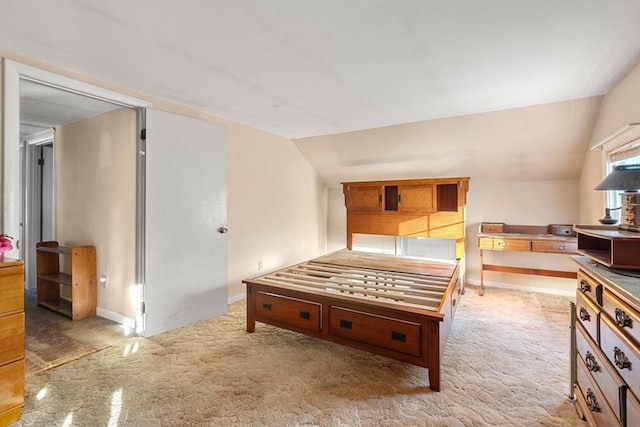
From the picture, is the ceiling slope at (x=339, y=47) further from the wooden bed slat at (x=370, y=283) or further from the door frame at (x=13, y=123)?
the wooden bed slat at (x=370, y=283)

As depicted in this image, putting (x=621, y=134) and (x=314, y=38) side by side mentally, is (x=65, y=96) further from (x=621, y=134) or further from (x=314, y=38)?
(x=621, y=134)

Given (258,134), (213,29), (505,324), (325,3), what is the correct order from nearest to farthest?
1. (325,3)
2. (213,29)
3. (505,324)
4. (258,134)

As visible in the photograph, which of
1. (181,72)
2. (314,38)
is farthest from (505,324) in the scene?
(181,72)

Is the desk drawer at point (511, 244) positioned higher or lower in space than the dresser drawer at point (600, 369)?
higher

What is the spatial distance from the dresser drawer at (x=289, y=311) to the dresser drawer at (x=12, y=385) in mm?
1449

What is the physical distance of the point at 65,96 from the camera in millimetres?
2508

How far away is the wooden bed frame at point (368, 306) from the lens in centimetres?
190

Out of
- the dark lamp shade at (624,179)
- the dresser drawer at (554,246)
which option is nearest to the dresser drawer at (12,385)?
the dark lamp shade at (624,179)

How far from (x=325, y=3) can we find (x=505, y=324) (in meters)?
3.08

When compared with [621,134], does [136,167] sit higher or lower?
lower

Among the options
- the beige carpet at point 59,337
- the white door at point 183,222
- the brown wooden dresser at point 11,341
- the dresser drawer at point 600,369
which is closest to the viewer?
the dresser drawer at point 600,369

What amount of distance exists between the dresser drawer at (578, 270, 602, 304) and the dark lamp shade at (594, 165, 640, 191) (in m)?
0.46

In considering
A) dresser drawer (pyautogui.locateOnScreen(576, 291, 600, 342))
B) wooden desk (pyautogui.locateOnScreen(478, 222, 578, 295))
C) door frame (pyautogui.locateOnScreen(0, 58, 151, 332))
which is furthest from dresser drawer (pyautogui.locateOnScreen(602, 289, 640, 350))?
door frame (pyautogui.locateOnScreen(0, 58, 151, 332))

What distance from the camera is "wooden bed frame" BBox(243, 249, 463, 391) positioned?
6.24 ft
